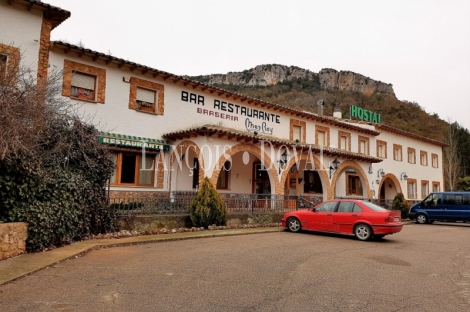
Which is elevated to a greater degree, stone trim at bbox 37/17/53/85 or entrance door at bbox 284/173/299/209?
stone trim at bbox 37/17/53/85

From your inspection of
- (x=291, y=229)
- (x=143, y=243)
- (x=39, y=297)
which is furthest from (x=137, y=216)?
(x=39, y=297)

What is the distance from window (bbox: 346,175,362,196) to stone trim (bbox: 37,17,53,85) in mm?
20848

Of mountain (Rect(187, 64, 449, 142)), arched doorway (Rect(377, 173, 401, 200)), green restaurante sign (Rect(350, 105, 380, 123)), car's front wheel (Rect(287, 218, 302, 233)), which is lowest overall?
car's front wheel (Rect(287, 218, 302, 233))

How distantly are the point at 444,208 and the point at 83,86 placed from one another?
19.4 metres

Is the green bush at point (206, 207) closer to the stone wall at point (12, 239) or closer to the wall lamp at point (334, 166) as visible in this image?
the stone wall at point (12, 239)

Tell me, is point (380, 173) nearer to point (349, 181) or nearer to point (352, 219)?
point (349, 181)

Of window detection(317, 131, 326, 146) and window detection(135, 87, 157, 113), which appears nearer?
window detection(135, 87, 157, 113)

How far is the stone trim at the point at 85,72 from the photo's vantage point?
506 inches

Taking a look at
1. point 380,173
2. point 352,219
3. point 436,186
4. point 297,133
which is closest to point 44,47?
point 352,219

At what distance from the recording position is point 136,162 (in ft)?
49.3

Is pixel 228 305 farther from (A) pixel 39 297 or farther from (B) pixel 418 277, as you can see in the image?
(B) pixel 418 277

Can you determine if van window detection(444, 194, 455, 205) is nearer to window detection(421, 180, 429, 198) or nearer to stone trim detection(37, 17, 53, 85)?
window detection(421, 180, 429, 198)

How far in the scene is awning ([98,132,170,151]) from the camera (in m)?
13.5

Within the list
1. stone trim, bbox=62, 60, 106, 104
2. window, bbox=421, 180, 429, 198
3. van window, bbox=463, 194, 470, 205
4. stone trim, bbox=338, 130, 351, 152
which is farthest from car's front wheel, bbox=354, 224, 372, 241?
window, bbox=421, 180, 429, 198
